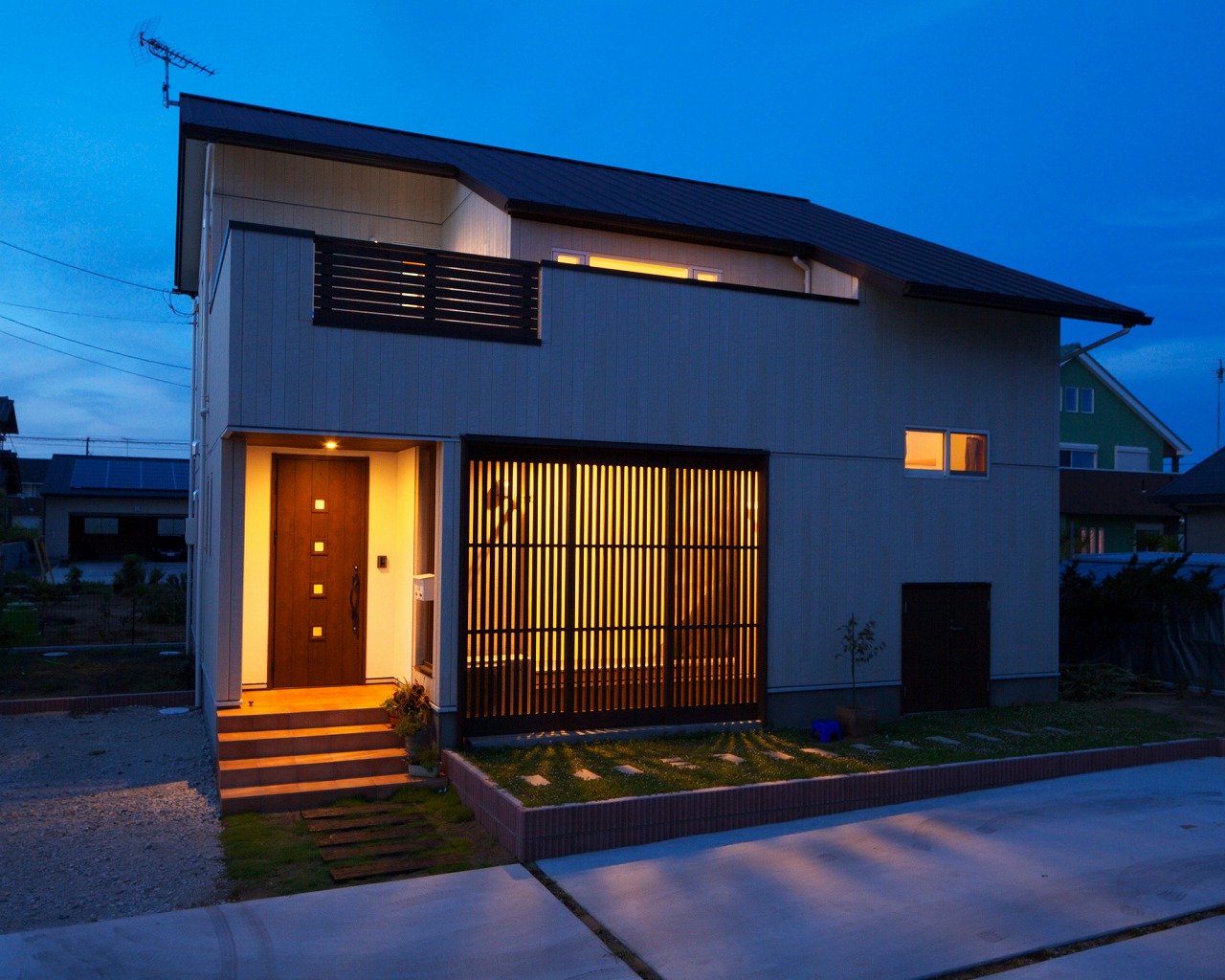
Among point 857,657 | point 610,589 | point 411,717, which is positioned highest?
point 610,589

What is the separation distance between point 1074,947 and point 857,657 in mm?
5134

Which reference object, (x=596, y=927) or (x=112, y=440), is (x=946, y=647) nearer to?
(x=596, y=927)

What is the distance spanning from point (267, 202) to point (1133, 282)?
151283 mm

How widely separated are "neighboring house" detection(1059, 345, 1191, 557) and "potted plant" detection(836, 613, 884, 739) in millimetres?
16134

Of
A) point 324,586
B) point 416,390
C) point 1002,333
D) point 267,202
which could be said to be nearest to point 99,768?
point 324,586

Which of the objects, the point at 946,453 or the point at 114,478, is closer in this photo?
the point at 946,453

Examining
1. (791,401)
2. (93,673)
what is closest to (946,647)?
(791,401)

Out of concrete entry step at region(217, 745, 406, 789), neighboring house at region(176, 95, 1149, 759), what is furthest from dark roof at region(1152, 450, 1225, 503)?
concrete entry step at region(217, 745, 406, 789)

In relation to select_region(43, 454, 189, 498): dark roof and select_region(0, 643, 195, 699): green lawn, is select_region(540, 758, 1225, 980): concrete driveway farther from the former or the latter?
select_region(43, 454, 189, 498): dark roof

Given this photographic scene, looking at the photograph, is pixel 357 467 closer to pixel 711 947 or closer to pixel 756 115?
pixel 711 947

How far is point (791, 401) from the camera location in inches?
389

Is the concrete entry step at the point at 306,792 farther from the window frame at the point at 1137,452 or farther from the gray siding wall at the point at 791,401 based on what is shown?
the window frame at the point at 1137,452

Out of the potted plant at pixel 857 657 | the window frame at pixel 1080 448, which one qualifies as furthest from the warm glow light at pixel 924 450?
the window frame at pixel 1080 448

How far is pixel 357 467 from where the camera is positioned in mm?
10125
